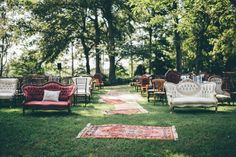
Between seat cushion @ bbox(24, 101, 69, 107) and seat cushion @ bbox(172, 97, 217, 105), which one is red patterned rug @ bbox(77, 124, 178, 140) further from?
seat cushion @ bbox(172, 97, 217, 105)

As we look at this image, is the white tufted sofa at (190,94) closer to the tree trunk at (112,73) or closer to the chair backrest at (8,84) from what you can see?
the chair backrest at (8,84)

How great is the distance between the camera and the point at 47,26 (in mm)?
30516

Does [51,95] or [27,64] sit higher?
[27,64]

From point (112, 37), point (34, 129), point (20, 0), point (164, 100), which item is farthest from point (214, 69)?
point (34, 129)

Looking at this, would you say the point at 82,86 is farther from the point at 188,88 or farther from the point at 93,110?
the point at 188,88

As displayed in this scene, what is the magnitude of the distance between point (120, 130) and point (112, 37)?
22455 millimetres

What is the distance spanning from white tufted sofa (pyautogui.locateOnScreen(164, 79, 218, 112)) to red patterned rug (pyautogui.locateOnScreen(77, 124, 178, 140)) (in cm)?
305

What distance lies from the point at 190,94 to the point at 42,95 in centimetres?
499

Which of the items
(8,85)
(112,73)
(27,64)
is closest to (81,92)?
(8,85)

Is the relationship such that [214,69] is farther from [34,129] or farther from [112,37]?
[34,129]

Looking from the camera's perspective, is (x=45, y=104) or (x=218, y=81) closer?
(x=45, y=104)

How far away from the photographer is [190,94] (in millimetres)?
12531

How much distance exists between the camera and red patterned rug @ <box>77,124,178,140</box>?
7906mm

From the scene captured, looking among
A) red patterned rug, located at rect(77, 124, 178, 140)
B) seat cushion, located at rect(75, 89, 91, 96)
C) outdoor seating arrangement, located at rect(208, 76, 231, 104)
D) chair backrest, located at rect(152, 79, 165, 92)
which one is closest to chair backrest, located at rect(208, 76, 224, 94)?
outdoor seating arrangement, located at rect(208, 76, 231, 104)
